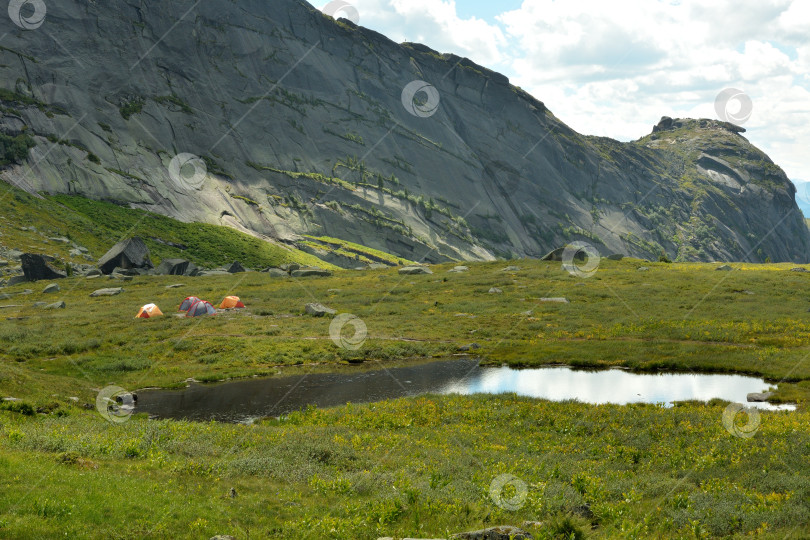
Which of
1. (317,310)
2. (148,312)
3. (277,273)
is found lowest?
(148,312)

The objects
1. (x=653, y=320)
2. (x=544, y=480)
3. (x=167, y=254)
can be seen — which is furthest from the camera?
(x=167, y=254)

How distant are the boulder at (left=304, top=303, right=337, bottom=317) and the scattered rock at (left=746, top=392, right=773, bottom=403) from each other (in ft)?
133

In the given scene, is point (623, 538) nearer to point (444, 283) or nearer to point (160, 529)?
point (160, 529)

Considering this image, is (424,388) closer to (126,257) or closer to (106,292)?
(106,292)

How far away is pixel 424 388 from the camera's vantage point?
35562mm

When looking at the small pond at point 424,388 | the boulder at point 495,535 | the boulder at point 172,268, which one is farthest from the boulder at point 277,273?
the boulder at point 495,535

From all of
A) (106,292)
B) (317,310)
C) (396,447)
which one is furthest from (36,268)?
(396,447)

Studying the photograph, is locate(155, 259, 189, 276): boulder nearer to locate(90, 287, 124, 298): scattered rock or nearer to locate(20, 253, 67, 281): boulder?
locate(20, 253, 67, 281): boulder

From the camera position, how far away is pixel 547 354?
44.7m

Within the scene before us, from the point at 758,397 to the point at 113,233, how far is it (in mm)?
129920

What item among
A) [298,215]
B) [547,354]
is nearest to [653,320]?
[547,354]

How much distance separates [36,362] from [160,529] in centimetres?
3456

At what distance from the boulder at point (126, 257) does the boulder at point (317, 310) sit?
55.6 metres

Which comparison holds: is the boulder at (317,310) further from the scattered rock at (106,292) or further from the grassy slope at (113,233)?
the grassy slope at (113,233)
